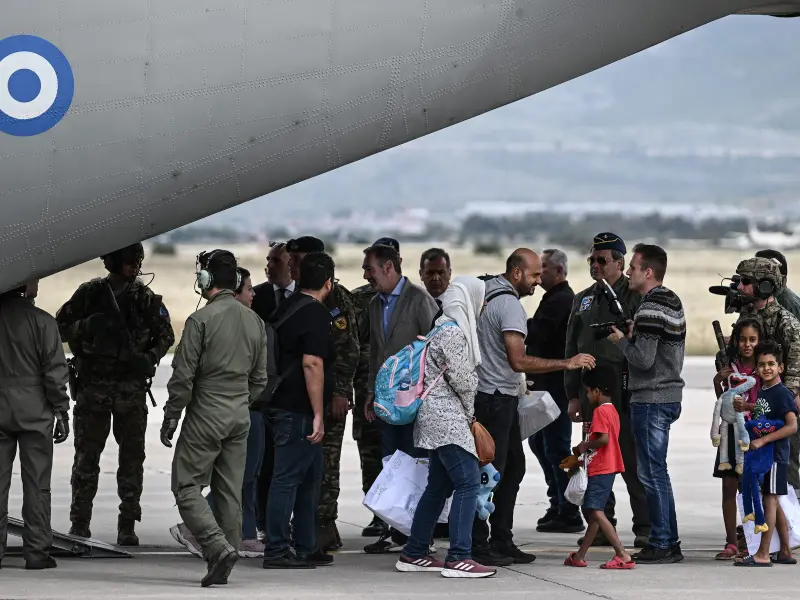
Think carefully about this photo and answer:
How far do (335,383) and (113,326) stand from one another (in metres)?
1.68

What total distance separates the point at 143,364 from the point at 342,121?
107 inches

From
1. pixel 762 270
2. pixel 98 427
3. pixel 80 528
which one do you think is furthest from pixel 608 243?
pixel 80 528

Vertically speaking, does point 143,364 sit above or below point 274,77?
below

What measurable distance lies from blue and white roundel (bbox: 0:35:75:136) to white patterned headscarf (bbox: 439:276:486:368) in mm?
2627

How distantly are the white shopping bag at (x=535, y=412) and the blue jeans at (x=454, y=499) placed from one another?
2.78 ft

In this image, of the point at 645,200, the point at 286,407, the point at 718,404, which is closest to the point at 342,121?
the point at 286,407

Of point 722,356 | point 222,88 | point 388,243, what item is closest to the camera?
point 222,88

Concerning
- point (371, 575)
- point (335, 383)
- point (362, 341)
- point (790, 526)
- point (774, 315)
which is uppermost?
point (774, 315)

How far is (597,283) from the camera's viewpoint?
888cm

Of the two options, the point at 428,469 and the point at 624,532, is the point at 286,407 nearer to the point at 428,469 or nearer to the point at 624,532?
the point at 428,469

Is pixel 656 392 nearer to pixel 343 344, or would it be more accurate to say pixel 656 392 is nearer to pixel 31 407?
pixel 343 344

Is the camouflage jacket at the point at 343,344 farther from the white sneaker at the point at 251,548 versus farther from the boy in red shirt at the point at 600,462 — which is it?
the boy in red shirt at the point at 600,462

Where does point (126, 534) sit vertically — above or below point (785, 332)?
below

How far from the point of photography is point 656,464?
8.26m
